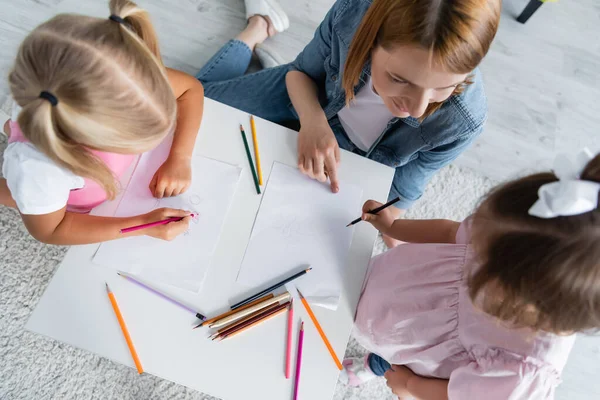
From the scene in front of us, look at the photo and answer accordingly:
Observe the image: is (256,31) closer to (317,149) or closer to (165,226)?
(317,149)

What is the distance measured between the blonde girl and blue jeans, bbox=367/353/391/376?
0.56 metres

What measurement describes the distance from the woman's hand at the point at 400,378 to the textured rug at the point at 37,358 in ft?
1.12

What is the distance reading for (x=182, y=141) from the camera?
2.26 feet

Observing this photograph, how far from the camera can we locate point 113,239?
24.8 inches

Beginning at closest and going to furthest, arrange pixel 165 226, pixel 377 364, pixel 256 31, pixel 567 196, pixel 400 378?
pixel 567 196
pixel 165 226
pixel 400 378
pixel 377 364
pixel 256 31

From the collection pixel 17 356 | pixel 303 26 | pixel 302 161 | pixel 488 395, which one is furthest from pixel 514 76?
pixel 17 356

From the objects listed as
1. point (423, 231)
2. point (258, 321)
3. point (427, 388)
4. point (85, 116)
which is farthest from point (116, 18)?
point (427, 388)

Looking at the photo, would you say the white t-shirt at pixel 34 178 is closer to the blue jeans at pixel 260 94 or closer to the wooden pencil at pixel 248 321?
the wooden pencil at pixel 248 321

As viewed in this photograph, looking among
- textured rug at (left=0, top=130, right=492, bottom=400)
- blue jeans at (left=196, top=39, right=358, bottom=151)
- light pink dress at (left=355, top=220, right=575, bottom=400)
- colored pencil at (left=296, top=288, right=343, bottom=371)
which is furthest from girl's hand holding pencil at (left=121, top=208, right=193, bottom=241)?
textured rug at (left=0, top=130, right=492, bottom=400)

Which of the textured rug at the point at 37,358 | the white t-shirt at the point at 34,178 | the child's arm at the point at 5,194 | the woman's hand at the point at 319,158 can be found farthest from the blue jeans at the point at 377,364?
the child's arm at the point at 5,194

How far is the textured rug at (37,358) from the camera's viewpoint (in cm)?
99

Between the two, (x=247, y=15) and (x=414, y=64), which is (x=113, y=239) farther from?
(x=247, y=15)

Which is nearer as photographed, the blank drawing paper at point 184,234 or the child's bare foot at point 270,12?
the blank drawing paper at point 184,234

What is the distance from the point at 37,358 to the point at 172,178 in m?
0.67
